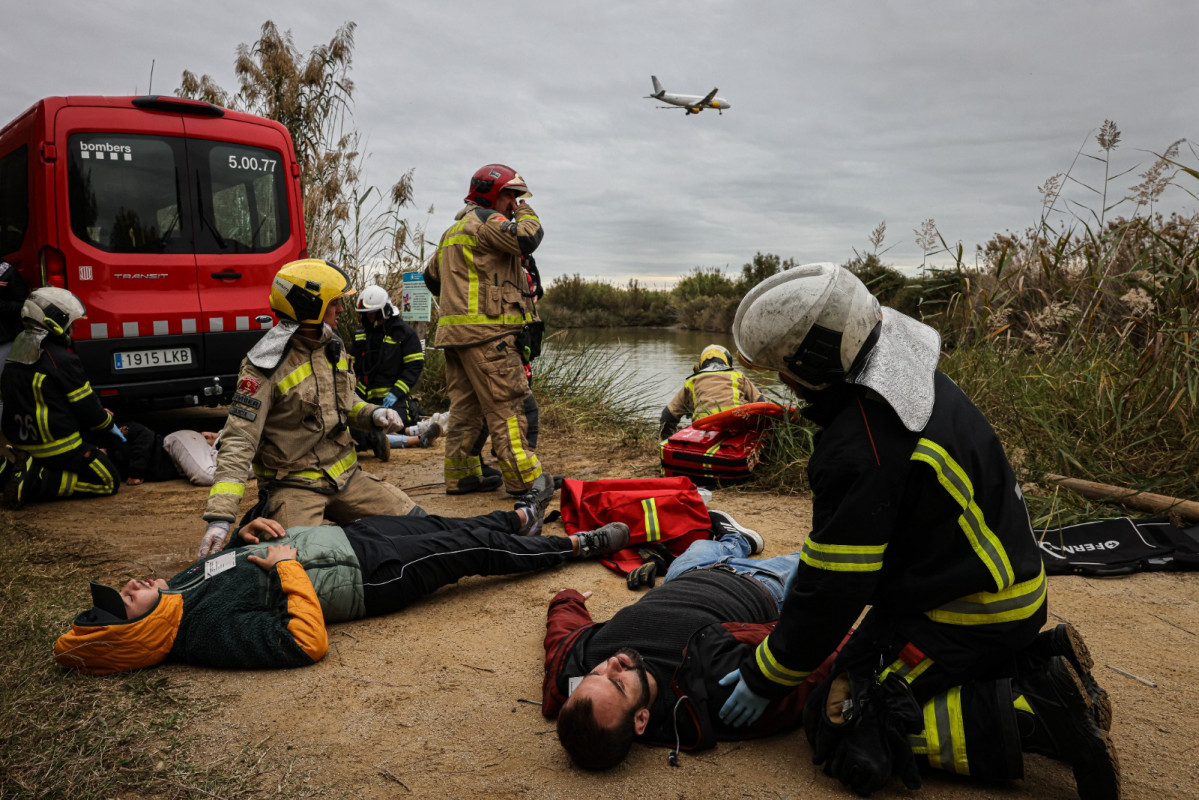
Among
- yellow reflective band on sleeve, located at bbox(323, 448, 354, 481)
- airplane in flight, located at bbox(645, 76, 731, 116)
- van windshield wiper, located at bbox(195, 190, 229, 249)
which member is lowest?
yellow reflective band on sleeve, located at bbox(323, 448, 354, 481)

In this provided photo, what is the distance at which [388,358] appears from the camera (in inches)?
290

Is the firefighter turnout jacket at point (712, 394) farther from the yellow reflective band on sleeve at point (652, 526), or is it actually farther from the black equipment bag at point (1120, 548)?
the black equipment bag at point (1120, 548)

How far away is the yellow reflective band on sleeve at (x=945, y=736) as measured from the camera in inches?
86.1

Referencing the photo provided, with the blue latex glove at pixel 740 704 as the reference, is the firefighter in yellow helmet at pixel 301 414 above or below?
above

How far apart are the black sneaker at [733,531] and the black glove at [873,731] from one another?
1.96 metres

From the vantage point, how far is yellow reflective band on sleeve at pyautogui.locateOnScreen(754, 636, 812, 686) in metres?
2.19

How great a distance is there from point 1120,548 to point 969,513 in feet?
7.84

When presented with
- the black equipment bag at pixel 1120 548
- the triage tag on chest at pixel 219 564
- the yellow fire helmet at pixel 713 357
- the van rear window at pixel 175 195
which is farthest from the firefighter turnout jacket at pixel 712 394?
the triage tag on chest at pixel 219 564

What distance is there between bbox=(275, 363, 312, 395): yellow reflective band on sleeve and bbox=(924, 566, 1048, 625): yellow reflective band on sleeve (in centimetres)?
313

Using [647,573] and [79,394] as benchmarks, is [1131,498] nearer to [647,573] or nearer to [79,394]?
[647,573]

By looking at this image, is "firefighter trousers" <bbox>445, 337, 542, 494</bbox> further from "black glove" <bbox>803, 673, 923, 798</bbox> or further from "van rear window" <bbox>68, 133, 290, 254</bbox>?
"black glove" <bbox>803, 673, 923, 798</bbox>

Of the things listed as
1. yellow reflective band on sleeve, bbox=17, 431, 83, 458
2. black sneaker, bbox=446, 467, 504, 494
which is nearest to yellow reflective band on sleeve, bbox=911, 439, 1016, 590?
black sneaker, bbox=446, 467, 504, 494

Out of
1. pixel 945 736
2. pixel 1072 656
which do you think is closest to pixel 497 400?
pixel 945 736

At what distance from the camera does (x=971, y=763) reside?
2.19m
